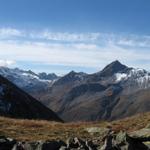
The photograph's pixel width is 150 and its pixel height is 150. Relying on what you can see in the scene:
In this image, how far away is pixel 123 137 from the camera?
27859 millimetres

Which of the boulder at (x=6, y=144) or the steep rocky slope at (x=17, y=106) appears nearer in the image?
the boulder at (x=6, y=144)

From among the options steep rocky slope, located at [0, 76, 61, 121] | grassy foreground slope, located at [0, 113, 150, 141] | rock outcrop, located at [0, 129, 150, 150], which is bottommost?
steep rocky slope, located at [0, 76, 61, 121]

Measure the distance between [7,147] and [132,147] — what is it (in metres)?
8.65

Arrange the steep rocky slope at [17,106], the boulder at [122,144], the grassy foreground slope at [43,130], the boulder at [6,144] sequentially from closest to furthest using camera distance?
the boulder at [122,144] → the boulder at [6,144] → the grassy foreground slope at [43,130] → the steep rocky slope at [17,106]

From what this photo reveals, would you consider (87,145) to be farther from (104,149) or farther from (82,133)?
(82,133)

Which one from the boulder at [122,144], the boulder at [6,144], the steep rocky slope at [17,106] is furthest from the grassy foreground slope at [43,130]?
the steep rocky slope at [17,106]

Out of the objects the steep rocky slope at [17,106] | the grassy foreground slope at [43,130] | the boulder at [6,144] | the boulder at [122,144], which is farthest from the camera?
the steep rocky slope at [17,106]

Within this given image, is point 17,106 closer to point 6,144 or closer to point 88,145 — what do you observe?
point 6,144

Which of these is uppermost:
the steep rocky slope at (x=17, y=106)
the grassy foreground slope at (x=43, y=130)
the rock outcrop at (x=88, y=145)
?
the rock outcrop at (x=88, y=145)

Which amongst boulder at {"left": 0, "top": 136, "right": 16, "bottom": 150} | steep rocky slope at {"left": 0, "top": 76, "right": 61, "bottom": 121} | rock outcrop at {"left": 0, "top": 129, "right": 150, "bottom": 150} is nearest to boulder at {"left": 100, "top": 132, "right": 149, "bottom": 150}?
rock outcrop at {"left": 0, "top": 129, "right": 150, "bottom": 150}

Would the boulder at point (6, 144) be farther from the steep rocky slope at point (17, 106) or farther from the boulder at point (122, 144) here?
the steep rocky slope at point (17, 106)

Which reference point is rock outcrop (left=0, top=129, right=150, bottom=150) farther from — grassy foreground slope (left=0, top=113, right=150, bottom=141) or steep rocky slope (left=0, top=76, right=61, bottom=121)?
steep rocky slope (left=0, top=76, right=61, bottom=121)

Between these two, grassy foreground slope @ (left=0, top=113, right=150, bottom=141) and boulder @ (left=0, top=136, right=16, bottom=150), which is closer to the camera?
boulder @ (left=0, top=136, right=16, bottom=150)

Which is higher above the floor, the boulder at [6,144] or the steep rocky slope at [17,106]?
the boulder at [6,144]
